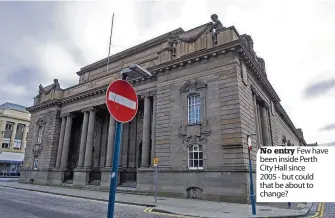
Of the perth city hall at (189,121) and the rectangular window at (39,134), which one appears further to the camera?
the rectangular window at (39,134)

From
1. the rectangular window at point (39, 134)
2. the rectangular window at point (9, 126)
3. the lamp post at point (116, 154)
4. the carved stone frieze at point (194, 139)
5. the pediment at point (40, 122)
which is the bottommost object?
the lamp post at point (116, 154)

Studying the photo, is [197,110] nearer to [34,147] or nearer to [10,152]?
[34,147]

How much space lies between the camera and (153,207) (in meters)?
13.4

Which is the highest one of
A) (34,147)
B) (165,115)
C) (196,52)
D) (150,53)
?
(150,53)

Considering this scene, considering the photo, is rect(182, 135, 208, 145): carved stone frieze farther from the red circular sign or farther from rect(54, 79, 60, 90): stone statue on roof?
rect(54, 79, 60, 90): stone statue on roof

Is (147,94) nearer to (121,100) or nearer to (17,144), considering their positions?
(121,100)

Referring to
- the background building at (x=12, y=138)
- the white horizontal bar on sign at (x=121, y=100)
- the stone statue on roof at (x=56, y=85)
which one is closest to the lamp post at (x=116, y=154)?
the white horizontal bar on sign at (x=121, y=100)

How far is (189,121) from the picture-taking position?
1945 centimetres

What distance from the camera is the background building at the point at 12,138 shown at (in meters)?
54.9

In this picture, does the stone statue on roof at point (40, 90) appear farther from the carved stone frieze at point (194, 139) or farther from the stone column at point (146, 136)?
the carved stone frieze at point (194, 139)

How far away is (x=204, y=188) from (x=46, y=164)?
23.5 meters

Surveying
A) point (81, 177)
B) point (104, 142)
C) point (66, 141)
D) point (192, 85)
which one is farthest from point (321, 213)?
point (66, 141)

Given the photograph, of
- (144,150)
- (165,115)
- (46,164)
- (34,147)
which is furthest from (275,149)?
(34,147)

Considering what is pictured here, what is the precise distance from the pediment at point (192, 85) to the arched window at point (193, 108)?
61cm
